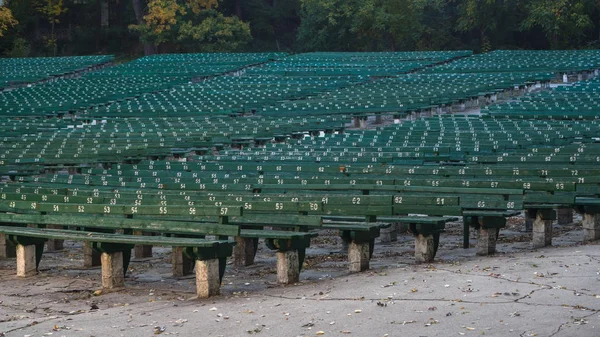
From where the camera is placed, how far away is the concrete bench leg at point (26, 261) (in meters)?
12.9

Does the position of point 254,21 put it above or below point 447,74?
above

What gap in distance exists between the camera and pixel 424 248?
12117 mm

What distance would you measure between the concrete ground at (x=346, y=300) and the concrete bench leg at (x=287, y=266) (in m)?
0.13

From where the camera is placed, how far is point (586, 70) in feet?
154

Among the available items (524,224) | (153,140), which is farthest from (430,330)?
(153,140)

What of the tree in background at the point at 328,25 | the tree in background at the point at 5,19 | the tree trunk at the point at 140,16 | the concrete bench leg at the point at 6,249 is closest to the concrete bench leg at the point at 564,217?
the concrete bench leg at the point at 6,249

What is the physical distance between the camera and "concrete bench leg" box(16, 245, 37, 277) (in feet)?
42.3

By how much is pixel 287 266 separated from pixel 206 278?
1.00 metres

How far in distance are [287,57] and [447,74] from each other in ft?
→ 58.1

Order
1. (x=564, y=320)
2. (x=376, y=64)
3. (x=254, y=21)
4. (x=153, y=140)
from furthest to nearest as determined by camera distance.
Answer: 1. (x=254, y=21)
2. (x=376, y=64)
3. (x=153, y=140)
4. (x=564, y=320)

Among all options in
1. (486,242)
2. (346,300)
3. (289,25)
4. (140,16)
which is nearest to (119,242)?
(346,300)

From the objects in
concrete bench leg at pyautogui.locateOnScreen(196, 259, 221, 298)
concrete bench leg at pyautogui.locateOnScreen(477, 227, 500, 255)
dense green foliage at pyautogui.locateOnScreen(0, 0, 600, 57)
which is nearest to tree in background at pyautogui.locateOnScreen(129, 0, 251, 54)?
dense green foliage at pyautogui.locateOnScreen(0, 0, 600, 57)

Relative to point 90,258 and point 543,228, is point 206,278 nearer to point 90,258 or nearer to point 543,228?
point 90,258

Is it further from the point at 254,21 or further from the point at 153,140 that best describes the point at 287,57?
the point at 153,140
